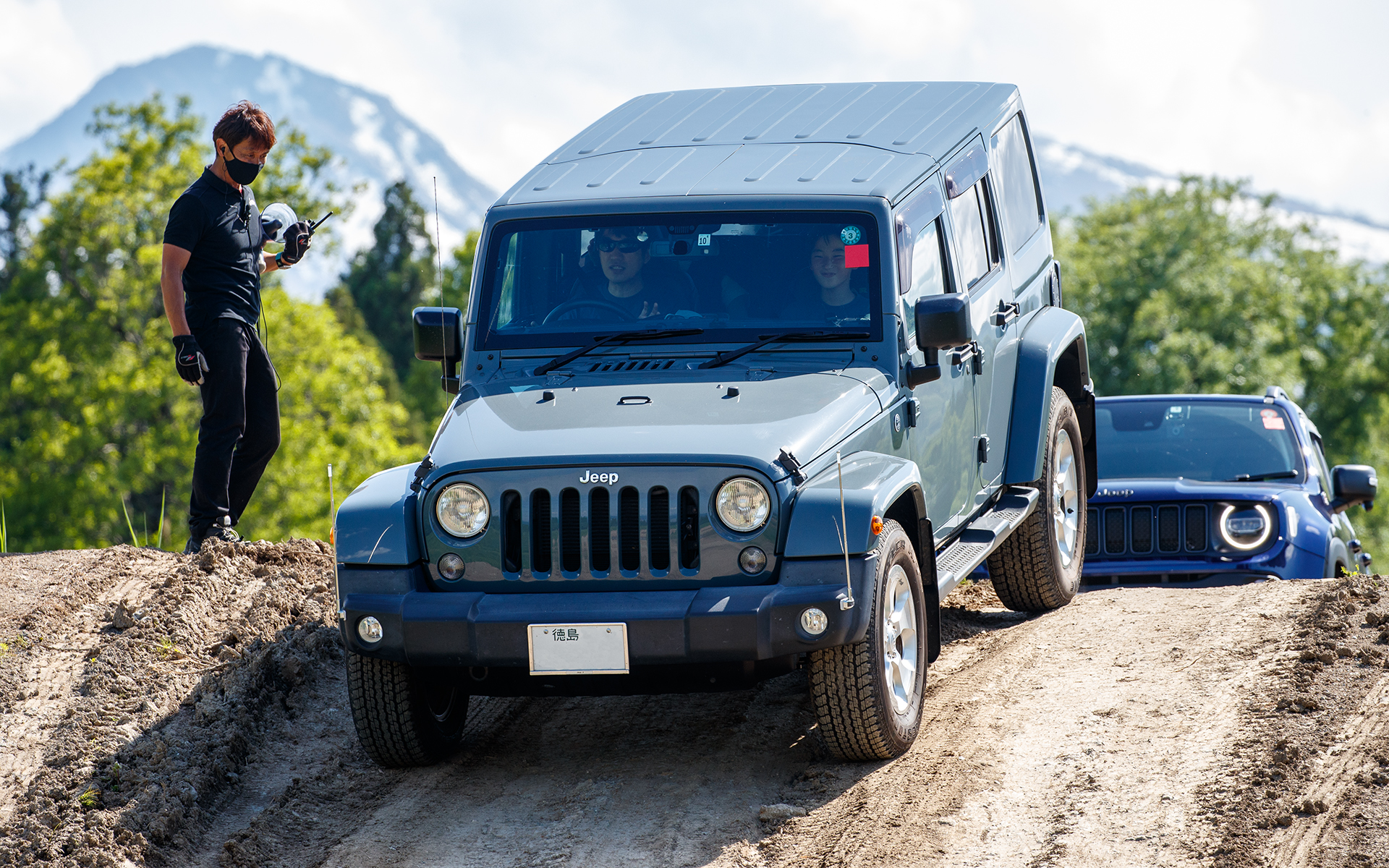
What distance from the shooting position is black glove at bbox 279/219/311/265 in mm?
8055

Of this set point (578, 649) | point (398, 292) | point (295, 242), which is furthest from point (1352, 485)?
point (398, 292)

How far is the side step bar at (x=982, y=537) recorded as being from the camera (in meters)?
6.04

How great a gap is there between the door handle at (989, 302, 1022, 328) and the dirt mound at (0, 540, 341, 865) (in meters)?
3.72

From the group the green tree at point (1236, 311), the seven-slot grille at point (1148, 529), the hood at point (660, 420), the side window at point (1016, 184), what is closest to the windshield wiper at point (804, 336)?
the hood at point (660, 420)

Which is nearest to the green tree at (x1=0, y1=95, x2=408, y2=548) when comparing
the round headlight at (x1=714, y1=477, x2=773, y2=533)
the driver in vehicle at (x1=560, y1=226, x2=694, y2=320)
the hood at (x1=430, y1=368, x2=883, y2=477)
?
the driver in vehicle at (x1=560, y1=226, x2=694, y2=320)

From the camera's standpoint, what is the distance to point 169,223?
7.48m

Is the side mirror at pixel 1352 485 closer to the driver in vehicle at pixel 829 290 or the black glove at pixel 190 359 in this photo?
the driver in vehicle at pixel 829 290

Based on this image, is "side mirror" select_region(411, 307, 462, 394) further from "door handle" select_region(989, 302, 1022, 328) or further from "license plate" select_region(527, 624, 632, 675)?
"door handle" select_region(989, 302, 1022, 328)

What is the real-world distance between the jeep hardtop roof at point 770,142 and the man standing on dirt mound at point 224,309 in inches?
70.7

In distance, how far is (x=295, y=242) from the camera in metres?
8.06

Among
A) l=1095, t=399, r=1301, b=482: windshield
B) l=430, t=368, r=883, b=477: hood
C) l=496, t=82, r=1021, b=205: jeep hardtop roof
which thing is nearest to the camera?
l=430, t=368, r=883, b=477: hood

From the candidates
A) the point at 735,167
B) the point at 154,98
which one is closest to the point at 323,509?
the point at 154,98

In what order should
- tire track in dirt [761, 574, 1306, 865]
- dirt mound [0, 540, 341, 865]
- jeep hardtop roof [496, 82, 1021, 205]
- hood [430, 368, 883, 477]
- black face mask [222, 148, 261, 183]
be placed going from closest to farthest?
tire track in dirt [761, 574, 1306, 865] < hood [430, 368, 883, 477] < dirt mound [0, 540, 341, 865] < jeep hardtop roof [496, 82, 1021, 205] < black face mask [222, 148, 261, 183]

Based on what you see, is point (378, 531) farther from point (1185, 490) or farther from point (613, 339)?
point (1185, 490)
